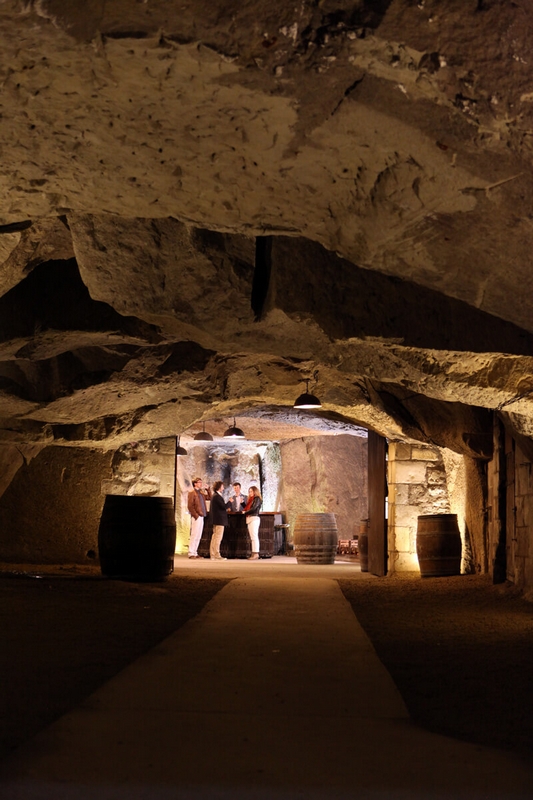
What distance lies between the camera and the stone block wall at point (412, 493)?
9531mm

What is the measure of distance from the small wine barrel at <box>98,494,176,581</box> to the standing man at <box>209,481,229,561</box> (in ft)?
18.6

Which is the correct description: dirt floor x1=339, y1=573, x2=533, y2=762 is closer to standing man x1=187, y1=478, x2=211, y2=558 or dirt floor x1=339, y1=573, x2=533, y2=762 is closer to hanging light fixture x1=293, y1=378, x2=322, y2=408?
hanging light fixture x1=293, y1=378, x2=322, y2=408

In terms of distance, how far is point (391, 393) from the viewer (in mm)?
8297

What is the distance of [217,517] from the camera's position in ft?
42.9

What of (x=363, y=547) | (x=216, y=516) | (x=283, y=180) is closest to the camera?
(x=283, y=180)

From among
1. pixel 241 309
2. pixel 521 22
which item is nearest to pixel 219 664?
pixel 241 309

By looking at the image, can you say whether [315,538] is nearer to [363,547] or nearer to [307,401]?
[363,547]

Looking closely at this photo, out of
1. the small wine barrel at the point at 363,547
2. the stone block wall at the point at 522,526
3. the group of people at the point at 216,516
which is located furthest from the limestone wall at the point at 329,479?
the stone block wall at the point at 522,526

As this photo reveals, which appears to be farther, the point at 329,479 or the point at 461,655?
the point at 329,479

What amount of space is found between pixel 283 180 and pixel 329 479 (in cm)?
1473

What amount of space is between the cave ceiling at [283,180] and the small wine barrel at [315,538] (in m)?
6.92

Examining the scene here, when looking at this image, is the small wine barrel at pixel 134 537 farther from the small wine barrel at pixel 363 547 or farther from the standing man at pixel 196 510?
the standing man at pixel 196 510

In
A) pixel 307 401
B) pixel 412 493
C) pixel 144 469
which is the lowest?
pixel 412 493

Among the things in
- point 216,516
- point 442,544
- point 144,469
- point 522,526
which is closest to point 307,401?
point 442,544
